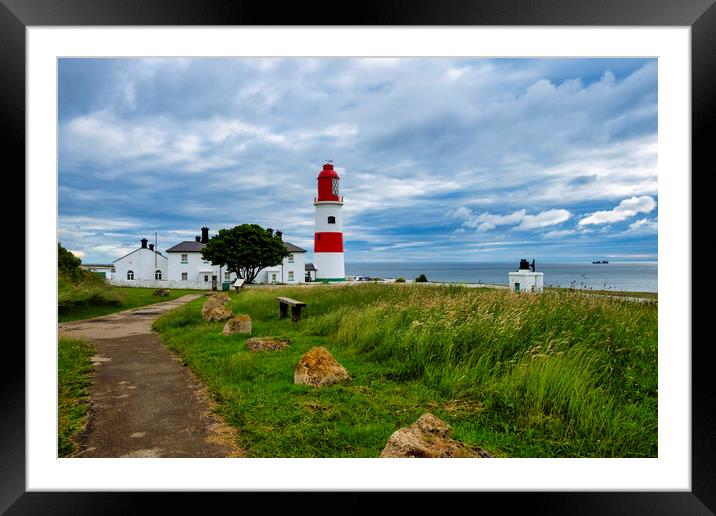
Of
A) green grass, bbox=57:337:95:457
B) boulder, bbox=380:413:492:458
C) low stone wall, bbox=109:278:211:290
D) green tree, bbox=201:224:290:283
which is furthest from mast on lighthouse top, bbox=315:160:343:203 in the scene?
boulder, bbox=380:413:492:458

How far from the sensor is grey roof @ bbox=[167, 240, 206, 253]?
98.8ft

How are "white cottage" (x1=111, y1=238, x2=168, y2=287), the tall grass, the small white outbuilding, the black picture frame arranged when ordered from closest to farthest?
Result: the black picture frame → the tall grass → the small white outbuilding → "white cottage" (x1=111, y1=238, x2=168, y2=287)

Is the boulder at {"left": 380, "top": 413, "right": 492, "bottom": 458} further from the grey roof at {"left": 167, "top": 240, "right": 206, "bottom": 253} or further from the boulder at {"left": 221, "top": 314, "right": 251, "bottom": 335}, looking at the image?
the grey roof at {"left": 167, "top": 240, "right": 206, "bottom": 253}

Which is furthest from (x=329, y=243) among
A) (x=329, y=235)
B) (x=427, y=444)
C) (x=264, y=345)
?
(x=427, y=444)

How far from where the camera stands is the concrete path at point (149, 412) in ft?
8.68

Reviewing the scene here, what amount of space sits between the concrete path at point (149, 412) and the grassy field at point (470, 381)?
158 millimetres

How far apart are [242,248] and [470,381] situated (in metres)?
23.6

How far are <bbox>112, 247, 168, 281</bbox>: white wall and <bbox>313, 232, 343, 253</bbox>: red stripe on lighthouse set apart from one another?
1364 cm

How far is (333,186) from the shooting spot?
2450 centimetres

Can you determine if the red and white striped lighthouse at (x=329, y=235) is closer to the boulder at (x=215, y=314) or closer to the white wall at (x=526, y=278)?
the white wall at (x=526, y=278)

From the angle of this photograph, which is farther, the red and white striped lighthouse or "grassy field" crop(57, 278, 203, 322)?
the red and white striped lighthouse
